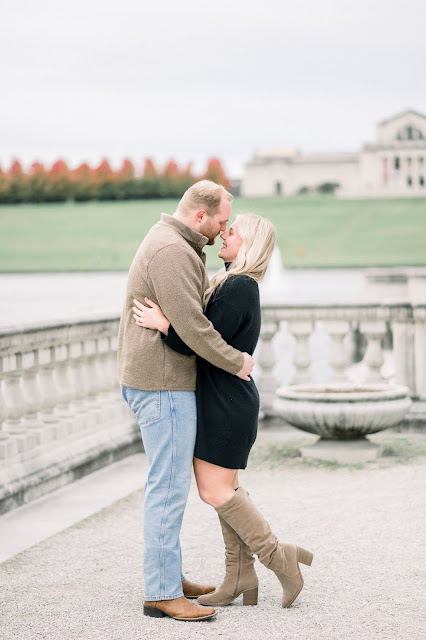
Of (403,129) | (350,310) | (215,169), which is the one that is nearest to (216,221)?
(350,310)

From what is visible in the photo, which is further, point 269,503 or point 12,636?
point 269,503

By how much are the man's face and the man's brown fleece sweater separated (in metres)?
0.04

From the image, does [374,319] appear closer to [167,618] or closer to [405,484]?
[405,484]

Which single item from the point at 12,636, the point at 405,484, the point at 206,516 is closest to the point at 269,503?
the point at 206,516

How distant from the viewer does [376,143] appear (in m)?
141

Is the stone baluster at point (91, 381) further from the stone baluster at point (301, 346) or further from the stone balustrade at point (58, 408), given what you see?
the stone baluster at point (301, 346)

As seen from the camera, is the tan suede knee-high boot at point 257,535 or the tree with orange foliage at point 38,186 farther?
the tree with orange foliage at point 38,186

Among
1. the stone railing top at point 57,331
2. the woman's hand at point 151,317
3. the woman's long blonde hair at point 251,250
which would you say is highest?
the woman's long blonde hair at point 251,250

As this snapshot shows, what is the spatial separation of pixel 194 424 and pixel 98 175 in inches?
5479

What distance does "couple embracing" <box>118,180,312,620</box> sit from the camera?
Answer: 4.60 m

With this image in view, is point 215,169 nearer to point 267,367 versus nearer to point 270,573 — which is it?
point 267,367

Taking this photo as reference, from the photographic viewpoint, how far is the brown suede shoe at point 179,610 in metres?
4.64

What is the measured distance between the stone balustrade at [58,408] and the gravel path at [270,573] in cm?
61

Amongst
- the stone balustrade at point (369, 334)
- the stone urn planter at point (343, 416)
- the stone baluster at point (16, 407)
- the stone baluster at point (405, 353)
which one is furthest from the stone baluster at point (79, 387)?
the stone baluster at point (405, 353)
